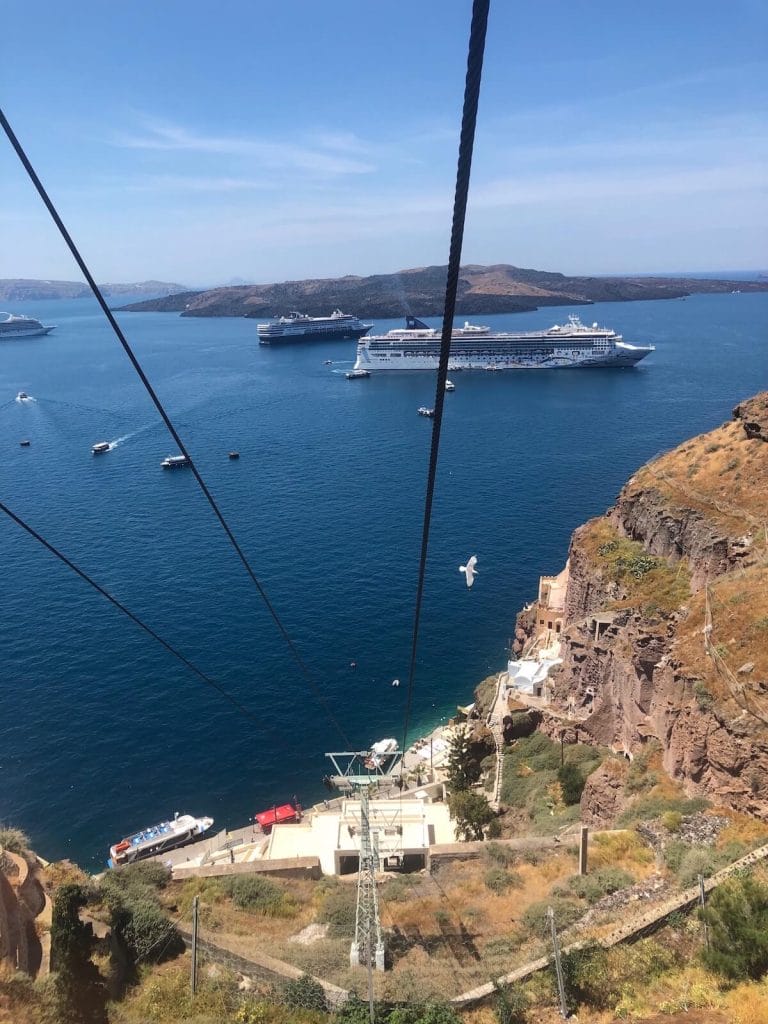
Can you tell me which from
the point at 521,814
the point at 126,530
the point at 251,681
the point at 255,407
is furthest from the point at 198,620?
the point at 255,407

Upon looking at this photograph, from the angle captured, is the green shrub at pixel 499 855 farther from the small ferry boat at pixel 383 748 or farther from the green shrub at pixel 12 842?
the green shrub at pixel 12 842

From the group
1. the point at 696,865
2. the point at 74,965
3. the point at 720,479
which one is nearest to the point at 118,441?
the point at 720,479

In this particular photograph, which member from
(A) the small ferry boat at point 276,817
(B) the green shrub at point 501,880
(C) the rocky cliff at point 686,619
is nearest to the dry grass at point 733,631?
(C) the rocky cliff at point 686,619

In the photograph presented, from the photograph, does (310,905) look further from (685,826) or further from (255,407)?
(255,407)

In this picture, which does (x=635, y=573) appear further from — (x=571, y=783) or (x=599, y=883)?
(x=599, y=883)

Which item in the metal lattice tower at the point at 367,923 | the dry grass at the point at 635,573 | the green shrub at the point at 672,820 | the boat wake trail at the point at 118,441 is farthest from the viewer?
the boat wake trail at the point at 118,441

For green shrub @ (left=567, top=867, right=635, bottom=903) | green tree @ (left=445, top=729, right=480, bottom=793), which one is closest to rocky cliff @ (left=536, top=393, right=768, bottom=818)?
green shrub @ (left=567, top=867, right=635, bottom=903)
